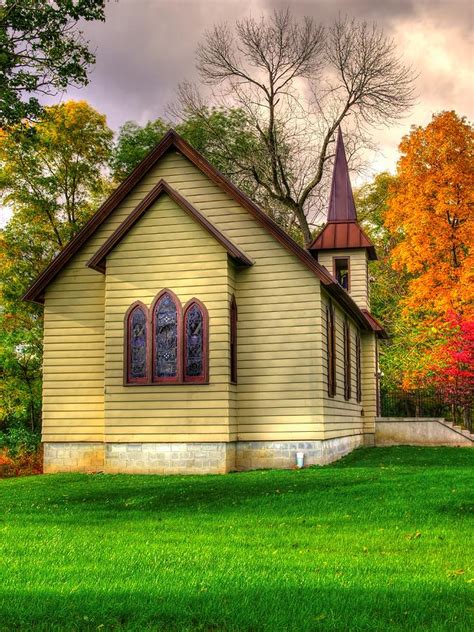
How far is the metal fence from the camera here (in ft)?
105

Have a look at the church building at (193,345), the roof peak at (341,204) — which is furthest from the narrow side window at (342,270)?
the church building at (193,345)

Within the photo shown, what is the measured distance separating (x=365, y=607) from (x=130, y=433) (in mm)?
12366

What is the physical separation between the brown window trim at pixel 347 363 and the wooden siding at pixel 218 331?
4.92m

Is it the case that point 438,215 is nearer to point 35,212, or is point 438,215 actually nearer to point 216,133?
point 216,133

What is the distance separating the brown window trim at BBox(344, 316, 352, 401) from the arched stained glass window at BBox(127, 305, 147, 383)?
714 centimetres

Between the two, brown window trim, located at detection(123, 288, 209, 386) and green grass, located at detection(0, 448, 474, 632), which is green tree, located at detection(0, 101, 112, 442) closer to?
brown window trim, located at detection(123, 288, 209, 386)

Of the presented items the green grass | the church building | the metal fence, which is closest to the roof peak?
the metal fence

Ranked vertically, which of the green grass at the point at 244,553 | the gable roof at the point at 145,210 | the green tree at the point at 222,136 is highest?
the green tree at the point at 222,136

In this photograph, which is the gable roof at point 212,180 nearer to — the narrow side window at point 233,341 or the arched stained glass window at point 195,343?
the narrow side window at point 233,341

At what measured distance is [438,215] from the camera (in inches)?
1209

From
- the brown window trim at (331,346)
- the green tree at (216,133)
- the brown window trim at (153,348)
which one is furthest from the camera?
the green tree at (216,133)

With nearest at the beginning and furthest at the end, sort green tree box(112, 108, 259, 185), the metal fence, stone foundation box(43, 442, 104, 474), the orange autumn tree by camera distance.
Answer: stone foundation box(43, 442, 104, 474) → the orange autumn tree → the metal fence → green tree box(112, 108, 259, 185)

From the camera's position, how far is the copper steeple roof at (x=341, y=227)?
27.6m

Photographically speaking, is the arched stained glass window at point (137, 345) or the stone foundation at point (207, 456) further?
the arched stained glass window at point (137, 345)
